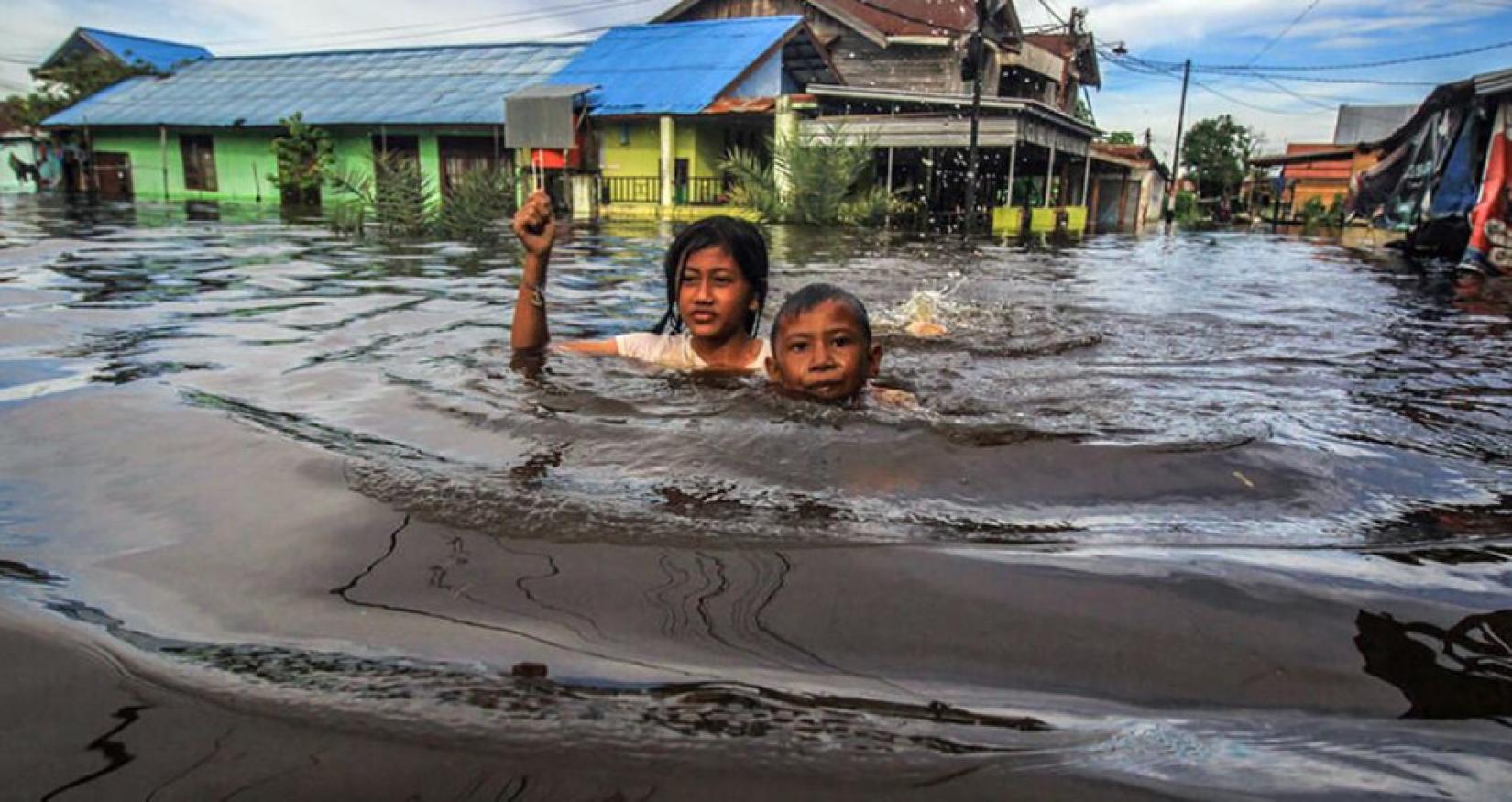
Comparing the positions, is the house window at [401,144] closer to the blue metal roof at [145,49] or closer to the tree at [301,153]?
the tree at [301,153]

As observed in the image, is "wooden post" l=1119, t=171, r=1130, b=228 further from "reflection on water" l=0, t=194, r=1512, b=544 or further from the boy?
the boy

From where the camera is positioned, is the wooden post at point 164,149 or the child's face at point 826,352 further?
the wooden post at point 164,149

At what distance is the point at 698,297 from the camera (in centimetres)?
379

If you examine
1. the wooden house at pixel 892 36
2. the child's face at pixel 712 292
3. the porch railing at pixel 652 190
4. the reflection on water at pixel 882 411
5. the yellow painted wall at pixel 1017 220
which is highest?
the wooden house at pixel 892 36

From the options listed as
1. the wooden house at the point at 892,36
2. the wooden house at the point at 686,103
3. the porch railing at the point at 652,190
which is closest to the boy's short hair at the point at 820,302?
the wooden house at the point at 686,103

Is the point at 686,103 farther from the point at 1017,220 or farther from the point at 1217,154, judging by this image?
the point at 1217,154

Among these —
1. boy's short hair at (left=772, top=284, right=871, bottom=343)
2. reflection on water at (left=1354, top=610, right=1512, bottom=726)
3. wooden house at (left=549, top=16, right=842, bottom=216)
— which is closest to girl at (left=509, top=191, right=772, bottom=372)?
boy's short hair at (left=772, top=284, right=871, bottom=343)

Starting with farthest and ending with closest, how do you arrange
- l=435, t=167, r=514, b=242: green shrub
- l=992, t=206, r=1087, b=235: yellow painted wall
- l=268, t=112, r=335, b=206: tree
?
l=268, t=112, r=335, b=206: tree, l=992, t=206, r=1087, b=235: yellow painted wall, l=435, t=167, r=514, b=242: green shrub

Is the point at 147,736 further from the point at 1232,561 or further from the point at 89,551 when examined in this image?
the point at 1232,561

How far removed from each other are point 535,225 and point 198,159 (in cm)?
2924

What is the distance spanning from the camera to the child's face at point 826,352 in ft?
10.7

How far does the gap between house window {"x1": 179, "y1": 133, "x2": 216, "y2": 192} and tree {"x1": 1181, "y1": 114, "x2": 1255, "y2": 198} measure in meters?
46.5

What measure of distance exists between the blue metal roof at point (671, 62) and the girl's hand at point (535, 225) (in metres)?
17.7

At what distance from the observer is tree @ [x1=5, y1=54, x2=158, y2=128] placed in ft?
102
